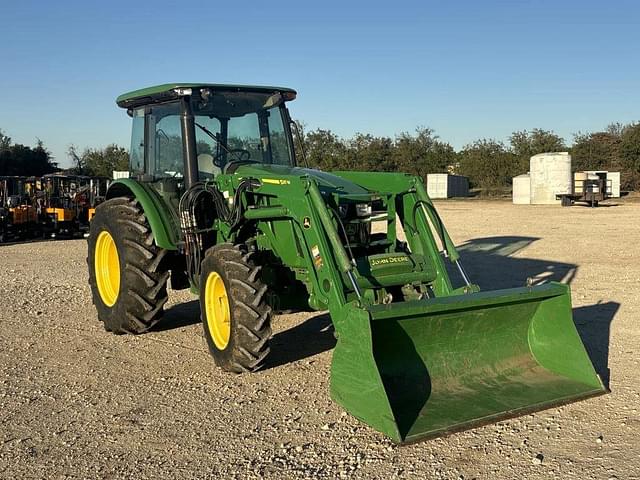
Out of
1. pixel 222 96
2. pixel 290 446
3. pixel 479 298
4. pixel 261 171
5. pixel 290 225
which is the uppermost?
pixel 222 96

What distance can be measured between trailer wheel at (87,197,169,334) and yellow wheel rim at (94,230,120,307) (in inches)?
4.6

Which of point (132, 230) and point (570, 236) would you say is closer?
point (132, 230)

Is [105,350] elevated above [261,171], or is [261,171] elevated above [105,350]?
[261,171]

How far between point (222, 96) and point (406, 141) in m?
51.0

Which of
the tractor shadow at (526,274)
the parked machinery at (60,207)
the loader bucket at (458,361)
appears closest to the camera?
the loader bucket at (458,361)

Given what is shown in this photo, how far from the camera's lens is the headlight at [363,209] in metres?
6.15

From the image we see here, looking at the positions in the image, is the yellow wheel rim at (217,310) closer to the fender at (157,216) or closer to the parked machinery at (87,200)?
the fender at (157,216)

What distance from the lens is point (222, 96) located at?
709 centimetres

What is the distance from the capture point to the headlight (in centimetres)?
615

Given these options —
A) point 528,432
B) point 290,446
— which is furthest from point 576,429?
point 290,446

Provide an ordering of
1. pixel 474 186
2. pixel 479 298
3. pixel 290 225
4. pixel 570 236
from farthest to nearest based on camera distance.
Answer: pixel 474 186 → pixel 570 236 → pixel 290 225 → pixel 479 298

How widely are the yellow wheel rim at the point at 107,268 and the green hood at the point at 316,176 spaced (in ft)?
6.78

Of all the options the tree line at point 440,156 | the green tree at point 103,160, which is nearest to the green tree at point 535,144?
the tree line at point 440,156

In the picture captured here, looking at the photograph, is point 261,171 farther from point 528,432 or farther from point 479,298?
point 528,432
